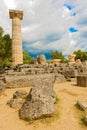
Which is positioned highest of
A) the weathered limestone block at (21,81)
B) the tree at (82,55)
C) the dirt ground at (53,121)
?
the tree at (82,55)

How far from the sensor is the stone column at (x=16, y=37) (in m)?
22.9

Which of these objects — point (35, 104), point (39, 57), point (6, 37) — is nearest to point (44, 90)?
point (35, 104)

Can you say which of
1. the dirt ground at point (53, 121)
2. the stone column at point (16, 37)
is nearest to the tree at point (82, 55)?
the stone column at point (16, 37)

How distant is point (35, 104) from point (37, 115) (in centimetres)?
40

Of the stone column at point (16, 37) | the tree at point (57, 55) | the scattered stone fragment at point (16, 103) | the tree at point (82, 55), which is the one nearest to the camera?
the scattered stone fragment at point (16, 103)

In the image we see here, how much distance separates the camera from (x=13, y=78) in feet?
33.3

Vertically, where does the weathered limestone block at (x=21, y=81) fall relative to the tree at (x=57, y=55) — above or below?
below

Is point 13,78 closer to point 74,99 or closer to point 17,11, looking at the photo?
point 74,99

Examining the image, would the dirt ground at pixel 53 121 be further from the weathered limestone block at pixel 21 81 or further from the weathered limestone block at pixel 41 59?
the weathered limestone block at pixel 41 59

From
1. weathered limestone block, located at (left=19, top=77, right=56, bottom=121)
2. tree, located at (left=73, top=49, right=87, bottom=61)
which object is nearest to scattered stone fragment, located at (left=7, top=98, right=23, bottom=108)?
weathered limestone block, located at (left=19, top=77, right=56, bottom=121)

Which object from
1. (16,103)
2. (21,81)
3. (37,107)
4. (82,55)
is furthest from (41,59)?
(82,55)

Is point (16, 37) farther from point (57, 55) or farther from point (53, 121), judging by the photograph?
point (57, 55)

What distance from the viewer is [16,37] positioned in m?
23.2

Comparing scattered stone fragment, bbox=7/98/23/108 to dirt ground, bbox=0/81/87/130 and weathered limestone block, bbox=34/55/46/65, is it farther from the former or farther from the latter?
weathered limestone block, bbox=34/55/46/65
